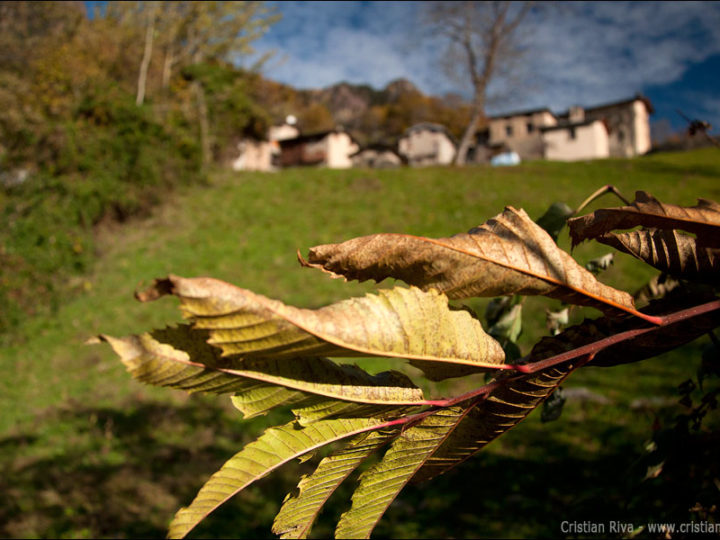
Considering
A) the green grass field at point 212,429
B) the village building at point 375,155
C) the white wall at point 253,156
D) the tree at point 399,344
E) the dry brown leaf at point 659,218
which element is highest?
the village building at point 375,155

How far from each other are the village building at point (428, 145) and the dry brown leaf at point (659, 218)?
35814mm

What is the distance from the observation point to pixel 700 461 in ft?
3.72

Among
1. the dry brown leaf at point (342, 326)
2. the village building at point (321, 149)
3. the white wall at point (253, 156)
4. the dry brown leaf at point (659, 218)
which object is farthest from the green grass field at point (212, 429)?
the village building at point (321, 149)

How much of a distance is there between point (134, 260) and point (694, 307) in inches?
493

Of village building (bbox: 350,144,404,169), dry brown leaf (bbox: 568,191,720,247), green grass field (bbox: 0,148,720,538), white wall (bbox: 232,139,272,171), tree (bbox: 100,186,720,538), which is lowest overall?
green grass field (bbox: 0,148,720,538)

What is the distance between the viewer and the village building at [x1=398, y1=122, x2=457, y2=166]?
36125 millimetres

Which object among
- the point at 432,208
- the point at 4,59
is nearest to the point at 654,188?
the point at 432,208

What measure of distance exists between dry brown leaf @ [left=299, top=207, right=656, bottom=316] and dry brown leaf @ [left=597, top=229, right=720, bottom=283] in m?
0.09

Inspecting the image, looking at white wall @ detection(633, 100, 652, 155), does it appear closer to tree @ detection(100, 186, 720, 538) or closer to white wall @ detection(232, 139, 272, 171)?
white wall @ detection(232, 139, 272, 171)

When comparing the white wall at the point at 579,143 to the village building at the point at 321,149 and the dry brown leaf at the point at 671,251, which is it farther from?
the dry brown leaf at the point at 671,251

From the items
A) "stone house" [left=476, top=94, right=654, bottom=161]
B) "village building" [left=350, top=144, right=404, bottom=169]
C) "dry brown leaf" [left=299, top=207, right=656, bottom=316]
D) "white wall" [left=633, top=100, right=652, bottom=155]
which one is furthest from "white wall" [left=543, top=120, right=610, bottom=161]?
"dry brown leaf" [left=299, top=207, right=656, bottom=316]

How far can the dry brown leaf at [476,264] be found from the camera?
47cm

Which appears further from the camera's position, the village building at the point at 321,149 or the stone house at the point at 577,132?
the stone house at the point at 577,132

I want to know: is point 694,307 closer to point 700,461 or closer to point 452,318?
point 452,318
